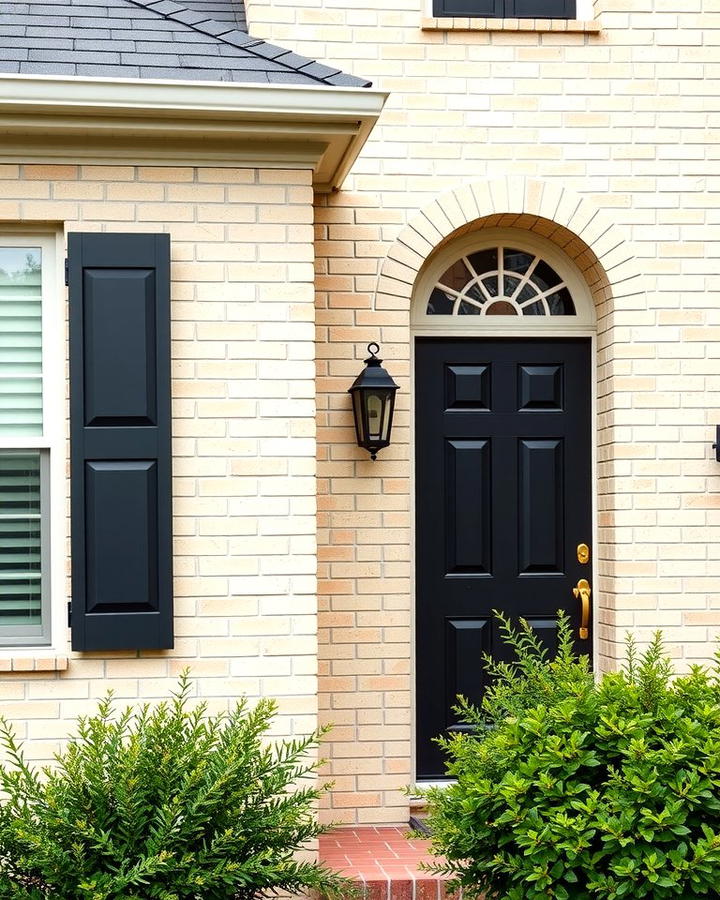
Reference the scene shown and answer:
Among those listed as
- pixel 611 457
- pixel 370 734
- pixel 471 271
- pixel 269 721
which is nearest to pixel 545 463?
pixel 611 457

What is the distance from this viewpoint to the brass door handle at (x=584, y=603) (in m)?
6.00

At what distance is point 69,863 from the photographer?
12.3ft

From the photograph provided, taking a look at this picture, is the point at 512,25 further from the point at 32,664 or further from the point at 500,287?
the point at 32,664

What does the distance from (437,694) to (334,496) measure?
46.4 inches

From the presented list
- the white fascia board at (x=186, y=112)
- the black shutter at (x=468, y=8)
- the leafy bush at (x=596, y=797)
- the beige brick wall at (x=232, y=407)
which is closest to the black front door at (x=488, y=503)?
the beige brick wall at (x=232, y=407)

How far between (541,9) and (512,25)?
310 millimetres

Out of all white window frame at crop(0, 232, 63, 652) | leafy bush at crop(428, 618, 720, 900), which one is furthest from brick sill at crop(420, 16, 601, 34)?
leafy bush at crop(428, 618, 720, 900)

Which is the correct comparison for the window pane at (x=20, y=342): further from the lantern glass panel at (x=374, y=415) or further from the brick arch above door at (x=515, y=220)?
the brick arch above door at (x=515, y=220)

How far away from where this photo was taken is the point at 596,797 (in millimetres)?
3564

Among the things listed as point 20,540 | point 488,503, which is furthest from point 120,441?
point 488,503

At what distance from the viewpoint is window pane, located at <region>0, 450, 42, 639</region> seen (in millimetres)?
4859

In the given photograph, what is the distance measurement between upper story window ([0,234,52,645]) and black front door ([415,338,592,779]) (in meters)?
1.98

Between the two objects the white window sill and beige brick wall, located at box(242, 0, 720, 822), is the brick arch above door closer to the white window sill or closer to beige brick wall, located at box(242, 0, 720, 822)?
beige brick wall, located at box(242, 0, 720, 822)

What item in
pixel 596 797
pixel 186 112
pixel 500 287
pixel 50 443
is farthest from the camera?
pixel 500 287
